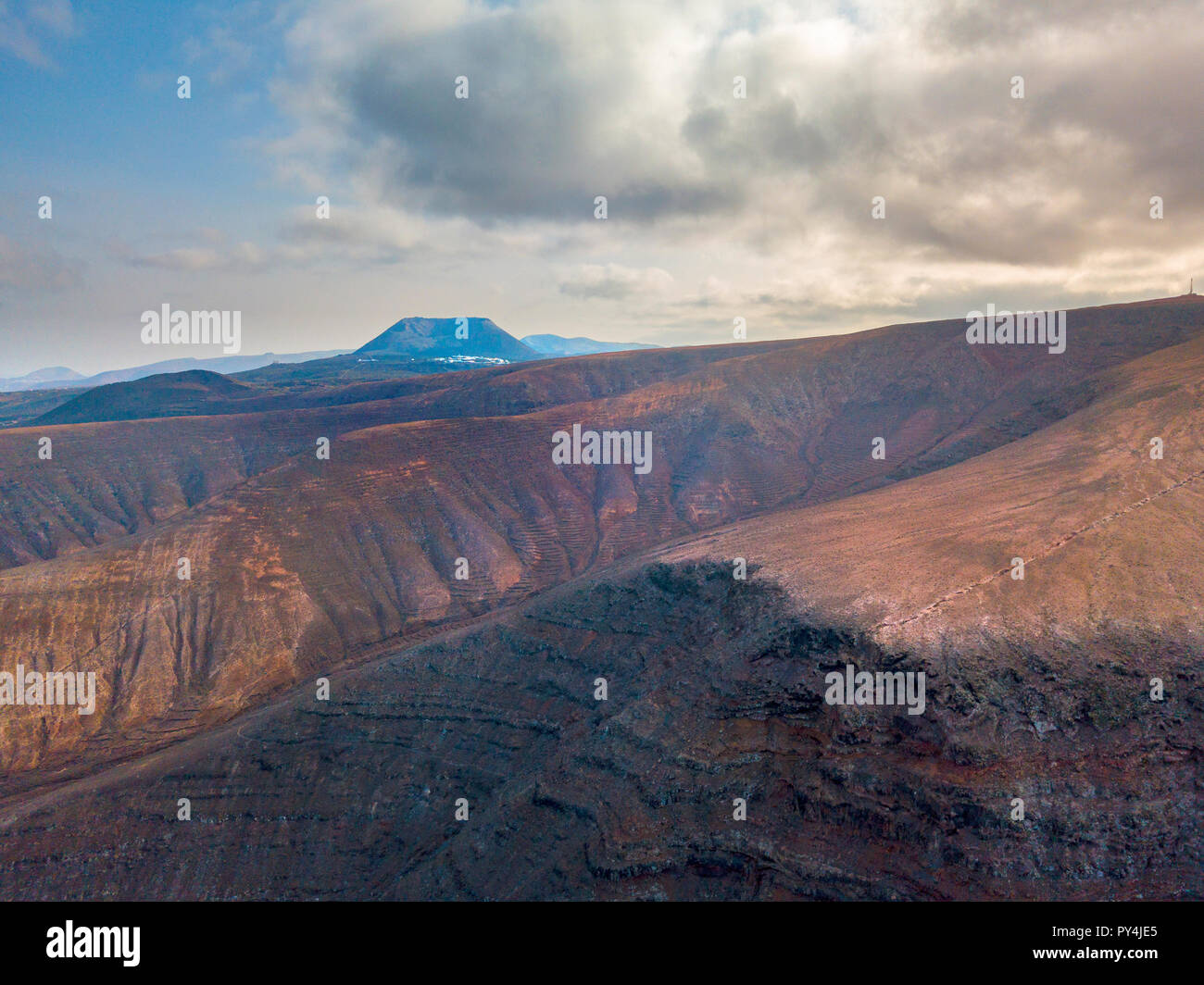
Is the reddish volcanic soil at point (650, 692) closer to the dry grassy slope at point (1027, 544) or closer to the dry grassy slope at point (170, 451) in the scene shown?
the dry grassy slope at point (1027, 544)

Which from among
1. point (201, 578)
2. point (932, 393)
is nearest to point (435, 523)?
point (201, 578)

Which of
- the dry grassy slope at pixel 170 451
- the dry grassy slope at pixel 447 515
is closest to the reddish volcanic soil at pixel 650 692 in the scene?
the dry grassy slope at pixel 447 515

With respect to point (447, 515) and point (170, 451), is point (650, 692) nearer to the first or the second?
point (447, 515)

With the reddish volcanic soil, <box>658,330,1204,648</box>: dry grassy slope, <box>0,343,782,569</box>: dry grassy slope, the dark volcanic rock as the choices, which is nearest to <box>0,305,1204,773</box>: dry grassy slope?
the reddish volcanic soil

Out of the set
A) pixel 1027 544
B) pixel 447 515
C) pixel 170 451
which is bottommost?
pixel 1027 544

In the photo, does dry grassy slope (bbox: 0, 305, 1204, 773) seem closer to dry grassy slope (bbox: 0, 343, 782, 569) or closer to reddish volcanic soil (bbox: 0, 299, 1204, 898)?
reddish volcanic soil (bbox: 0, 299, 1204, 898)

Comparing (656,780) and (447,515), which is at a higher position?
(447,515)

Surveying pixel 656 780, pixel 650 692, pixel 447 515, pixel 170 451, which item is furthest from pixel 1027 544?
pixel 170 451
